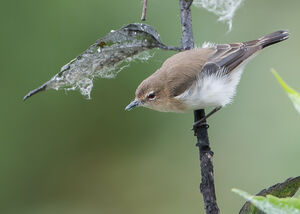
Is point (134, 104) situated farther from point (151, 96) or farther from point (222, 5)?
point (222, 5)

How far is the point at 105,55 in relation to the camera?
2.90ft

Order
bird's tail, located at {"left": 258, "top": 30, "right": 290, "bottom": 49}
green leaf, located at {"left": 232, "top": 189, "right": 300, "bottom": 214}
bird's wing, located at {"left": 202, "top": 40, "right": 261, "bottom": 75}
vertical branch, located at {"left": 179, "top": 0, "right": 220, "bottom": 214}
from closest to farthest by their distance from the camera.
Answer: green leaf, located at {"left": 232, "top": 189, "right": 300, "bottom": 214} → vertical branch, located at {"left": 179, "top": 0, "right": 220, "bottom": 214} → bird's tail, located at {"left": 258, "top": 30, "right": 290, "bottom": 49} → bird's wing, located at {"left": 202, "top": 40, "right": 261, "bottom": 75}

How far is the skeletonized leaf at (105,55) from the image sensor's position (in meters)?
0.85

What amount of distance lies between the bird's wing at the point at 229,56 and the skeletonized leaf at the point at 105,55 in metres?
1.03

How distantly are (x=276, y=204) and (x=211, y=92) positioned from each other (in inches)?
57.6

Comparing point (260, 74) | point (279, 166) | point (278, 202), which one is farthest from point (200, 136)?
point (260, 74)

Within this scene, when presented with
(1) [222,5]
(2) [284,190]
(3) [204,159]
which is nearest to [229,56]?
(1) [222,5]

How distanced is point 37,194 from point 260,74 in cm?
129

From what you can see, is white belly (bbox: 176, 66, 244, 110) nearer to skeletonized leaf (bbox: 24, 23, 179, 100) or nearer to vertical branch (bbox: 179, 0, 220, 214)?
vertical branch (bbox: 179, 0, 220, 214)

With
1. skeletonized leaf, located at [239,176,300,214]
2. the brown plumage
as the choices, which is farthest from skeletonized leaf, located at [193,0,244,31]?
skeletonized leaf, located at [239,176,300,214]

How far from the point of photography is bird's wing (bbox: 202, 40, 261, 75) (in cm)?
195

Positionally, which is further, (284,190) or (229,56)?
(229,56)

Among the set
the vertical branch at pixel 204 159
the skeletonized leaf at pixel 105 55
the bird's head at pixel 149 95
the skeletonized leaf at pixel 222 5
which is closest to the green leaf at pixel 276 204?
the vertical branch at pixel 204 159

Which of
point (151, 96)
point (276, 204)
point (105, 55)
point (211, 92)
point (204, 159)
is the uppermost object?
point (151, 96)
